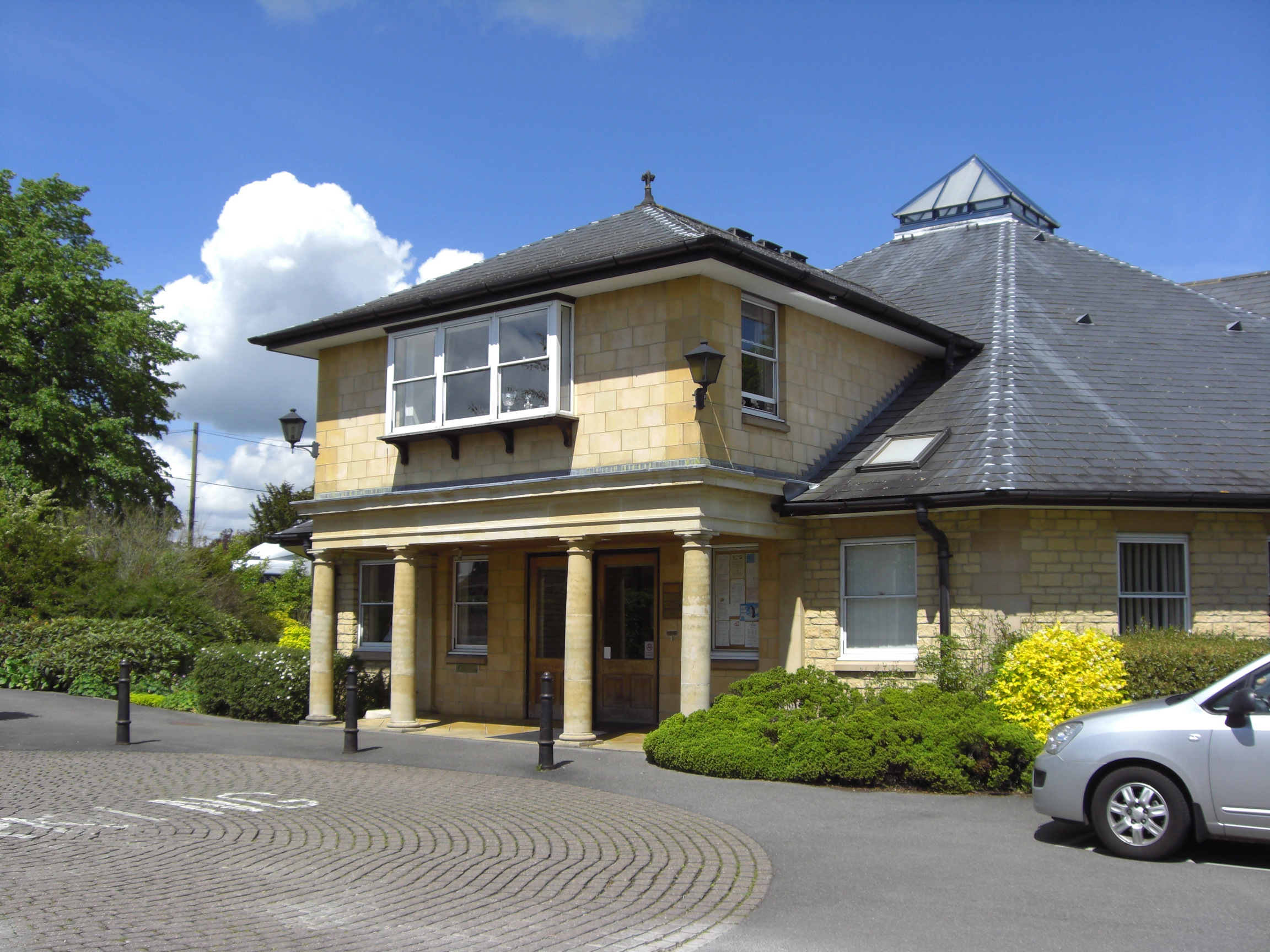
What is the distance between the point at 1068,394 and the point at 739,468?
5047 millimetres

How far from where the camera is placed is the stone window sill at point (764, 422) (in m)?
14.5

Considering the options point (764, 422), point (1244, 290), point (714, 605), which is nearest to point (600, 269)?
point (764, 422)

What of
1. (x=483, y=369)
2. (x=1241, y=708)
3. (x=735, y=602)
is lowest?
(x=1241, y=708)

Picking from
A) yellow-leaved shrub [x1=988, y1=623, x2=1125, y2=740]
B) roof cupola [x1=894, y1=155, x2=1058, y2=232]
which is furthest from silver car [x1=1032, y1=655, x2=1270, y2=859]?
roof cupola [x1=894, y1=155, x2=1058, y2=232]

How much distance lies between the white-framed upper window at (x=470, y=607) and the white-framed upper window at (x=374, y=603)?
6.77ft

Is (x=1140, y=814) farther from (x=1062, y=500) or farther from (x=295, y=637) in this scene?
(x=295, y=637)

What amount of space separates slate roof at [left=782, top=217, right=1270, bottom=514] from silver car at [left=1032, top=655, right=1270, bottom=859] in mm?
5297

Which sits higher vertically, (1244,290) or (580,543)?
(1244,290)

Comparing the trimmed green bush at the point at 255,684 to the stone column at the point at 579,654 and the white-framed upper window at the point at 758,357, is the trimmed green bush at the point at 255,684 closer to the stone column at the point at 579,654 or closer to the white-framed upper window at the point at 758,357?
the stone column at the point at 579,654

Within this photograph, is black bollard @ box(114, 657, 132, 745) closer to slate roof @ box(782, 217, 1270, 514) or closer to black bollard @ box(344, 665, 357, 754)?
black bollard @ box(344, 665, 357, 754)

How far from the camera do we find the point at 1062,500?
523 inches

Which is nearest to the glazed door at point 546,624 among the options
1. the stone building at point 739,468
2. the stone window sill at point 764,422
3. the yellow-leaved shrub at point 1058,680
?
the stone building at point 739,468

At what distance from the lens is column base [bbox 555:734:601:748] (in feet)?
47.1

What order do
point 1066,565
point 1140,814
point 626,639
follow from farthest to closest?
point 626,639 → point 1066,565 → point 1140,814
